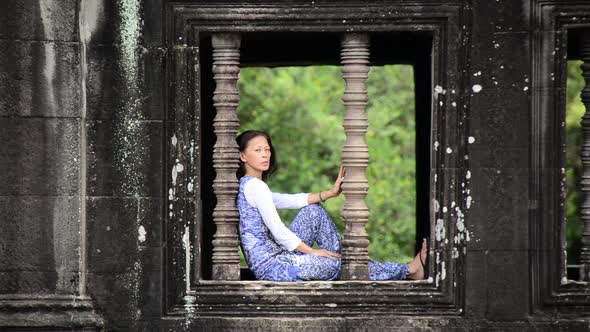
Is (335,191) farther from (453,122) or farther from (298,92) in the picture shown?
(298,92)

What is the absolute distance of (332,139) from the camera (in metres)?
19.7

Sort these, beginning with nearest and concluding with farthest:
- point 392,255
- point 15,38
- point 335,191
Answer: point 15,38, point 335,191, point 392,255

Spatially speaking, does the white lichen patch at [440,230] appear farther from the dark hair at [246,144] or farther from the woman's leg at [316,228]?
the dark hair at [246,144]

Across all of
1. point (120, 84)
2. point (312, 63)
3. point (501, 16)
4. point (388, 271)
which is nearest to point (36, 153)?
point (120, 84)

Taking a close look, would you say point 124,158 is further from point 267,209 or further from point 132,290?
point 267,209

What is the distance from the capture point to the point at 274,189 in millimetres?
19969

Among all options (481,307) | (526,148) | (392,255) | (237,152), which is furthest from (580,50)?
(392,255)

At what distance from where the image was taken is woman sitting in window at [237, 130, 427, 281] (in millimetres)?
8221

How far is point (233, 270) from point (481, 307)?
5.72ft

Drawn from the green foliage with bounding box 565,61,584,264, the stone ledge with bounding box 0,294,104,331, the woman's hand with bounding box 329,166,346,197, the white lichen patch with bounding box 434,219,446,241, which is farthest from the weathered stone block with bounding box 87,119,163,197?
the green foliage with bounding box 565,61,584,264

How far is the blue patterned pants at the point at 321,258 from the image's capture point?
322 inches

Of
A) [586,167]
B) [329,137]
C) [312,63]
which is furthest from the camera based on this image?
[329,137]

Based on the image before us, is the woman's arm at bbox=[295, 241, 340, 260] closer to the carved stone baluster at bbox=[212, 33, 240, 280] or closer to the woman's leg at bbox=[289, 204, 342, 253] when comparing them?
the woman's leg at bbox=[289, 204, 342, 253]

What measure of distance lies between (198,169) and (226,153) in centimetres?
24
